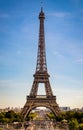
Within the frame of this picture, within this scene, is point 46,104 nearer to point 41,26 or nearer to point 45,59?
point 45,59

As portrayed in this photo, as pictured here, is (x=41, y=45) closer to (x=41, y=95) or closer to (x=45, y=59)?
(x=45, y=59)

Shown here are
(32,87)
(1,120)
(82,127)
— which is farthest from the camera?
(32,87)

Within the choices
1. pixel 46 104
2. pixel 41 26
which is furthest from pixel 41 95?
pixel 41 26

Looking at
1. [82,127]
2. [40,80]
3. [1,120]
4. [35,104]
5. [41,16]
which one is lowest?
[82,127]

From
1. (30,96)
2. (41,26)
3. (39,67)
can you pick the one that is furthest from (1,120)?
(41,26)

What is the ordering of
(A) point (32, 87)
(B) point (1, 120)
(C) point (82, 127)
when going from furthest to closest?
1. (A) point (32, 87)
2. (B) point (1, 120)
3. (C) point (82, 127)

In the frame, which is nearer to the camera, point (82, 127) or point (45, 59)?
point (82, 127)

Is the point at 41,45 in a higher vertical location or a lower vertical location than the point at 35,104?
higher
